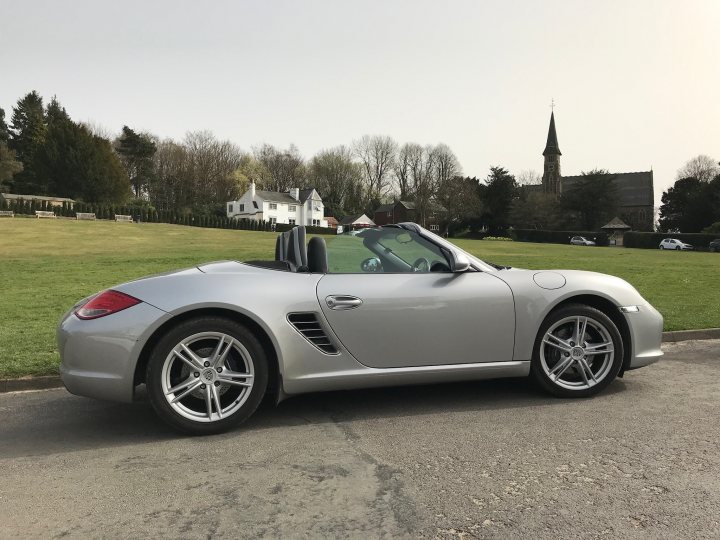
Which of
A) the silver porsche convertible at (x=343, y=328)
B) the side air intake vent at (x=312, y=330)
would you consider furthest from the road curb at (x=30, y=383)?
the side air intake vent at (x=312, y=330)

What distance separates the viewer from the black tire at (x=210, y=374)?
3.45 m

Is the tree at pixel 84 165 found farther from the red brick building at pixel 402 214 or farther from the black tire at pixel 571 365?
the black tire at pixel 571 365

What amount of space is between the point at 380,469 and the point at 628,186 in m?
115

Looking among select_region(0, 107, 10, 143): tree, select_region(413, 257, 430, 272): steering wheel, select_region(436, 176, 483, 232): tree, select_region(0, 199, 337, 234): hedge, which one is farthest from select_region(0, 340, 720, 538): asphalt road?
select_region(0, 107, 10, 143): tree

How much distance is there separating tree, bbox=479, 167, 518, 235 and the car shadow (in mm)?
82347

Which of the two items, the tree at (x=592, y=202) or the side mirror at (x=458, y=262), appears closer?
the side mirror at (x=458, y=262)

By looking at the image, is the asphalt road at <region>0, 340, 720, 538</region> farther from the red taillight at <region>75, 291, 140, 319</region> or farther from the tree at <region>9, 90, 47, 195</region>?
the tree at <region>9, 90, 47, 195</region>

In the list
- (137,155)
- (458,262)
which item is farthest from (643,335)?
(137,155)

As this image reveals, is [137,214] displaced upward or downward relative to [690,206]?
downward

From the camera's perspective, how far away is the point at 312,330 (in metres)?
3.69

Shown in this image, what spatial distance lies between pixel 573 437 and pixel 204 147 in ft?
295

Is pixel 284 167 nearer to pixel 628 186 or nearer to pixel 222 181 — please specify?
pixel 222 181

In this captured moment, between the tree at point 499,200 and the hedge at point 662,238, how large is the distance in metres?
25.5

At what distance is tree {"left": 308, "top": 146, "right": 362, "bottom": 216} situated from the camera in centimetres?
10169
